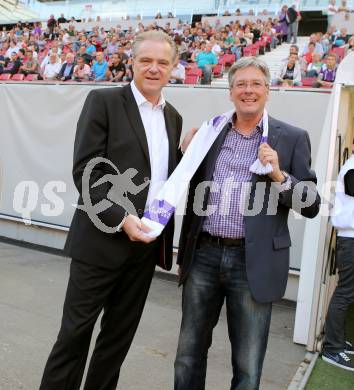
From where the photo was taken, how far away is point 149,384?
346cm

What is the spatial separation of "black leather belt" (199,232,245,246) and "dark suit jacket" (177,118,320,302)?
4 cm

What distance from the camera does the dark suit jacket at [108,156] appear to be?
7.83 feet

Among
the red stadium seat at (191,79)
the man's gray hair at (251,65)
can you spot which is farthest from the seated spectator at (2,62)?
the man's gray hair at (251,65)

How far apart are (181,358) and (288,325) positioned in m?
2.72

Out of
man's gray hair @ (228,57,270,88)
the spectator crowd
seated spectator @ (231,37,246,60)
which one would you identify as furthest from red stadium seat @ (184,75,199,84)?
man's gray hair @ (228,57,270,88)

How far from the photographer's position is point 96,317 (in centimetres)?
255

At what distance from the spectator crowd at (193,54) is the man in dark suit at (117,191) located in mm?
7090

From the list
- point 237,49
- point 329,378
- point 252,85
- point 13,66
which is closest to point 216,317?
point 252,85

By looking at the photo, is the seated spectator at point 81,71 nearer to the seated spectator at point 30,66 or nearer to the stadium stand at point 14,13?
the seated spectator at point 30,66

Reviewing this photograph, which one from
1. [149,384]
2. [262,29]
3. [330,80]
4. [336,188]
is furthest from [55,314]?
[262,29]

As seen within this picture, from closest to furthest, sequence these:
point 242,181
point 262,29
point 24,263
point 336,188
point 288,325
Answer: point 242,181, point 336,188, point 288,325, point 24,263, point 262,29

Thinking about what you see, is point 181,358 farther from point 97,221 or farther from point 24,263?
point 24,263

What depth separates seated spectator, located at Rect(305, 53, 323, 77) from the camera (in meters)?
11.4

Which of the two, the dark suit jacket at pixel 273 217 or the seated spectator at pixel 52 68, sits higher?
the seated spectator at pixel 52 68
